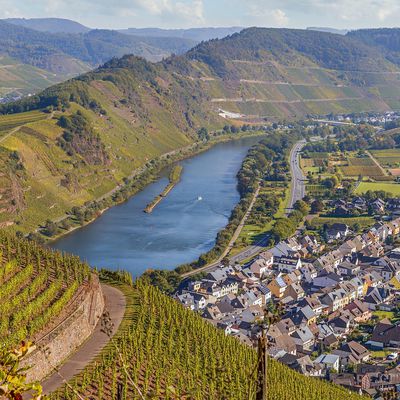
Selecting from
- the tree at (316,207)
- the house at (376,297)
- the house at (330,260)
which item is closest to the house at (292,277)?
the house at (330,260)

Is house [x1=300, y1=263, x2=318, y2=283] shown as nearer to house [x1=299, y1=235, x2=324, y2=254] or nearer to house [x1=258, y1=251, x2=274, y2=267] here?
house [x1=258, y1=251, x2=274, y2=267]

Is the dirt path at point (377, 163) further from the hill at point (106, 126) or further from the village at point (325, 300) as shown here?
the hill at point (106, 126)

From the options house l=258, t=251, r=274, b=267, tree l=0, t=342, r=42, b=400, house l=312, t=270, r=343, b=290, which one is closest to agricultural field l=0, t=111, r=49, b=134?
house l=258, t=251, r=274, b=267

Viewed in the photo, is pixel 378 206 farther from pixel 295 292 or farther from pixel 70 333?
pixel 70 333

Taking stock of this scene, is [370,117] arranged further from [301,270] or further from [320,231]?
[301,270]

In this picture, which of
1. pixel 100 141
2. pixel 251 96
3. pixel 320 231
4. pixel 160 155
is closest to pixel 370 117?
pixel 251 96

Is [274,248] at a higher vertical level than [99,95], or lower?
lower

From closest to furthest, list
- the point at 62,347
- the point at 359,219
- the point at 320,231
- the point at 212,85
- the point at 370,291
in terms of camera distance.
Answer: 1. the point at 62,347
2. the point at 370,291
3. the point at 320,231
4. the point at 359,219
5. the point at 212,85
